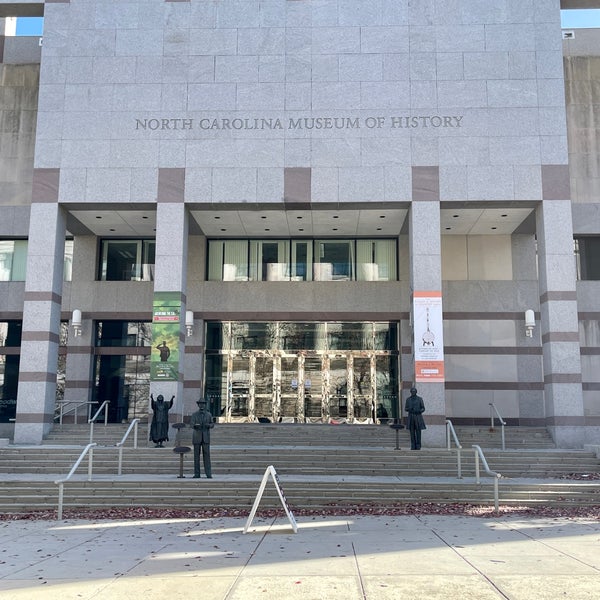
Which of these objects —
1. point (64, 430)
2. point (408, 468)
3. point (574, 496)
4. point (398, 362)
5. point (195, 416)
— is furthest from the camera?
point (398, 362)

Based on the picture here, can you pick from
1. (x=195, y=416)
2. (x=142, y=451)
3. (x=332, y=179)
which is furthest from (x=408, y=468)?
(x=332, y=179)

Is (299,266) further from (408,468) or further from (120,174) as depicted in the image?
(408,468)

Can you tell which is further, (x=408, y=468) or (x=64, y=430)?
(x=64, y=430)

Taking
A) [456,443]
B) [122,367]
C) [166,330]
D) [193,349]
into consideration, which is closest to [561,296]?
[456,443]

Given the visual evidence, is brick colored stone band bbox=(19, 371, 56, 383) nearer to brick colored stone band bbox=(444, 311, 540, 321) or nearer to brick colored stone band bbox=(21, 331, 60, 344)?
brick colored stone band bbox=(21, 331, 60, 344)

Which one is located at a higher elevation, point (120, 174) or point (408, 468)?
point (120, 174)

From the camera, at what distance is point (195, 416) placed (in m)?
14.3

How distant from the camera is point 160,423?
1795cm

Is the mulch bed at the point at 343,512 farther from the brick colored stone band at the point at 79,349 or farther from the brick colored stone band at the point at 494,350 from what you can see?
the brick colored stone band at the point at 79,349

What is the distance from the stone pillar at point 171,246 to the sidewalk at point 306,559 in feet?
25.4

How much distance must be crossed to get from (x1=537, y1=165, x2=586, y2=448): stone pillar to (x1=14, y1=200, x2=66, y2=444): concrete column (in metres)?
15.0

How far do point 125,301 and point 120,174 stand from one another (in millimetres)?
5968

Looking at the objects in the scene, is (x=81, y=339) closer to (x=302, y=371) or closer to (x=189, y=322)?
(x=189, y=322)

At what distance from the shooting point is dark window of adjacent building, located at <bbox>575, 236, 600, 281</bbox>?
23484mm
